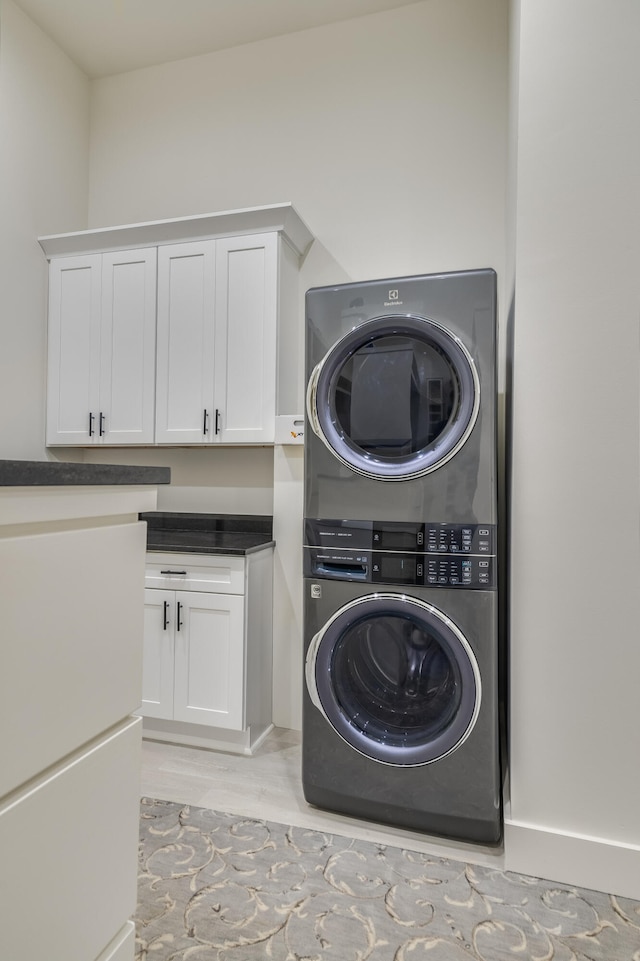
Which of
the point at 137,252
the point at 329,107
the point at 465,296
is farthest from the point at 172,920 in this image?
the point at 329,107

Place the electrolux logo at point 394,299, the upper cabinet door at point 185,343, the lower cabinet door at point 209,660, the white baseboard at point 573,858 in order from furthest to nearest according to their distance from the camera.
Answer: the upper cabinet door at point 185,343 → the lower cabinet door at point 209,660 → the electrolux logo at point 394,299 → the white baseboard at point 573,858

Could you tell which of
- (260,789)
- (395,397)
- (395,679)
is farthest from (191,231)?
(260,789)

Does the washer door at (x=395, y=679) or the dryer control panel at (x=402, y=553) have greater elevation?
the dryer control panel at (x=402, y=553)

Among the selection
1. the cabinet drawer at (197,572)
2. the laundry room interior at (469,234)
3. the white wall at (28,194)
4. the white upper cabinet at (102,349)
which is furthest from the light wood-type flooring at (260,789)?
the white wall at (28,194)

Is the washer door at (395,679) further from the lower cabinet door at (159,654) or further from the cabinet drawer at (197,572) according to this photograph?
the lower cabinet door at (159,654)

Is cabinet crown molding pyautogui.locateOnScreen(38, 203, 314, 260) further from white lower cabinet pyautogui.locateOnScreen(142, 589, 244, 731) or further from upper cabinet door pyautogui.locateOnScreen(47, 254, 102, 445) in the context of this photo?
white lower cabinet pyautogui.locateOnScreen(142, 589, 244, 731)

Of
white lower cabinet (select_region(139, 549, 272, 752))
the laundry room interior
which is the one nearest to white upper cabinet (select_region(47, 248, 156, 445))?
the laundry room interior

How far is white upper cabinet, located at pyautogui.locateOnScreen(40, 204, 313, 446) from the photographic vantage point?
102 inches

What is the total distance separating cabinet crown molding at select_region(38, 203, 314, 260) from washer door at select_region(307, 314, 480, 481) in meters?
0.98

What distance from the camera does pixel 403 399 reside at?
74.2 inches

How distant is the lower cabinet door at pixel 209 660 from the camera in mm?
2338

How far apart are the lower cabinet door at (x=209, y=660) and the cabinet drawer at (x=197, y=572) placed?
0.11 ft

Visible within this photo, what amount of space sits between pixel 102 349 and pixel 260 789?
85.4 inches

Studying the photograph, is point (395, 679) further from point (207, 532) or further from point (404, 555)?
point (207, 532)
